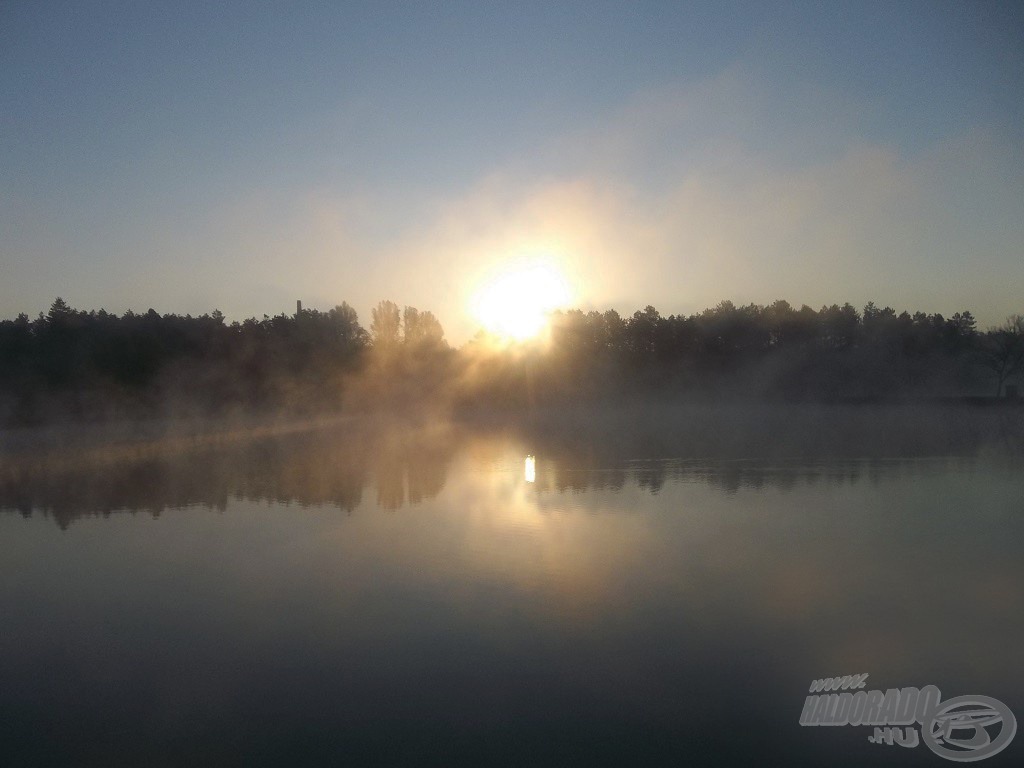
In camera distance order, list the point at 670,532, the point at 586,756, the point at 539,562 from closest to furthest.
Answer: the point at 586,756 → the point at 539,562 → the point at 670,532

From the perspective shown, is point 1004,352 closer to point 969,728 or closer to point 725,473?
point 725,473

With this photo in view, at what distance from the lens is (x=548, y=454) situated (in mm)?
18047

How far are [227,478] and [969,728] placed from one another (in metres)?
13.4

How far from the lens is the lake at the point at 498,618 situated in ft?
14.5

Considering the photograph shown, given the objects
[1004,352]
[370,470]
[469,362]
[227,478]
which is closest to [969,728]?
[370,470]

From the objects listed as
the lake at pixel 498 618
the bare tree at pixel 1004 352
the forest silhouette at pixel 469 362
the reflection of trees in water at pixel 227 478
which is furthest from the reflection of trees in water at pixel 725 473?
the bare tree at pixel 1004 352

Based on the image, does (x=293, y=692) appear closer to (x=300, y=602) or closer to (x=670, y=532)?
(x=300, y=602)

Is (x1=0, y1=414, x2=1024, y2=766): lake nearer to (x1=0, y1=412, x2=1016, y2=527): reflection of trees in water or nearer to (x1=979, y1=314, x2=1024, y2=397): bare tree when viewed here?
(x1=0, y1=412, x2=1016, y2=527): reflection of trees in water

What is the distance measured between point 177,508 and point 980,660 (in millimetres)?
10721

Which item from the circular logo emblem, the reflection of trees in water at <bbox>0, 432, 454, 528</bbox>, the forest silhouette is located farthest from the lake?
the forest silhouette

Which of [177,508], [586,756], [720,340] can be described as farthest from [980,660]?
[720,340]

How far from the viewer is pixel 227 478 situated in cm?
1475

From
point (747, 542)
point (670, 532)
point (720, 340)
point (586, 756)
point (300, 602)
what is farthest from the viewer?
point (720, 340)

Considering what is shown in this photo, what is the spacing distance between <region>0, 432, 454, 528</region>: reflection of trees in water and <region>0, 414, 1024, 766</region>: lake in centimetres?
19
